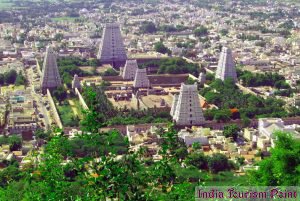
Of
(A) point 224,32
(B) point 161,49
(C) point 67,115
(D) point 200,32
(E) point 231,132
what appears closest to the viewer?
(E) point 231,132

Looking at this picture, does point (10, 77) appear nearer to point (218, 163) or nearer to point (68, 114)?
point (68, 114)

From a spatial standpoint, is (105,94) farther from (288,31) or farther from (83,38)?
(288,31)

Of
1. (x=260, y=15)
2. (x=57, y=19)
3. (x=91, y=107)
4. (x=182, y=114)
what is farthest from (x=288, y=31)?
(x=91, y=107)

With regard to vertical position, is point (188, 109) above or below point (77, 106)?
above

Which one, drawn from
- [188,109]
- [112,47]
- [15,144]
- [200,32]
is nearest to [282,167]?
[15,144]

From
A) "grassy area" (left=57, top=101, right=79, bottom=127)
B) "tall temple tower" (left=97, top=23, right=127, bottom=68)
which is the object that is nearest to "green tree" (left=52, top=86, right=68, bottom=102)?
"grassy area" (left=57, top=101, right=79, bottom=127)

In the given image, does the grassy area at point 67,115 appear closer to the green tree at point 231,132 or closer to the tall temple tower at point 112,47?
Result: the green tree at point 231,132

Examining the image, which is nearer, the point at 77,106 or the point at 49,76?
the point at 77,106

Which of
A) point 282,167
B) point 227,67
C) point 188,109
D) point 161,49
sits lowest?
point 161,49
